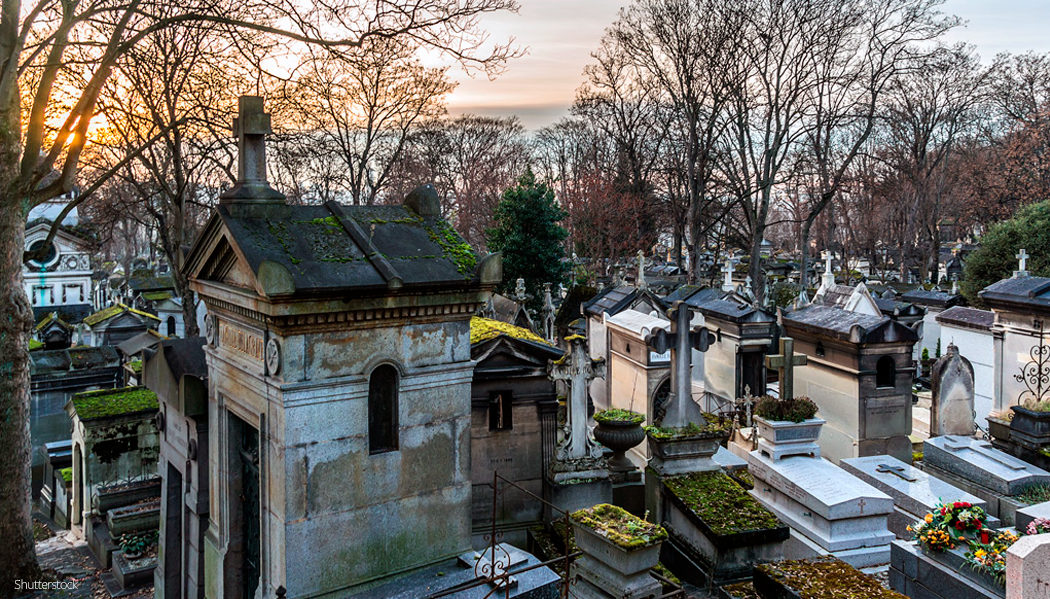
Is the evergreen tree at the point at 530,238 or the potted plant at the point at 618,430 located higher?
the evergreen tree at the point at 530,238

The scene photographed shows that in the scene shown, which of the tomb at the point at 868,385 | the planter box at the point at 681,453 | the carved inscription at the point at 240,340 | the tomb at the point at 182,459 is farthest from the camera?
the tomb at the point at 868,385

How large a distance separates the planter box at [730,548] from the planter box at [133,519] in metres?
6.45

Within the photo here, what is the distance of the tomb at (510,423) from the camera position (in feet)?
26.5

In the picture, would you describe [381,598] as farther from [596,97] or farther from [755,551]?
[596,97]

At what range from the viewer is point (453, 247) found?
5.41m

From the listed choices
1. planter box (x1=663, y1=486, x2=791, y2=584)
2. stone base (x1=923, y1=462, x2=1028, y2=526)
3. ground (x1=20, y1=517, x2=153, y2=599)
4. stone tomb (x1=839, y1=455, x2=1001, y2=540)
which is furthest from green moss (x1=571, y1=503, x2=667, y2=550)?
ground (x1=20, y1=517, x2=153, y2=599)

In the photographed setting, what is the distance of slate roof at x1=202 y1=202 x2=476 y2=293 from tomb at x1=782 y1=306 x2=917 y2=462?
791 cm

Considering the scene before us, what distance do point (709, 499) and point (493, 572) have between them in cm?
325

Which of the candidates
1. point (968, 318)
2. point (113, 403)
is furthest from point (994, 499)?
point (113, 403)

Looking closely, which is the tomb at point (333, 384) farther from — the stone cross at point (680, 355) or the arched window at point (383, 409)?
the stone cross at point (680, 355)

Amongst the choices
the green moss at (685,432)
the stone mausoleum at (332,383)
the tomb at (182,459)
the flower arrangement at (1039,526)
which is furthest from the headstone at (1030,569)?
the tomb at (182,459)

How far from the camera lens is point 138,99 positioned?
1457 cm

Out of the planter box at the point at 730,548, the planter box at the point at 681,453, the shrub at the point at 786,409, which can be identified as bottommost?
the planter box at the point at 730,548

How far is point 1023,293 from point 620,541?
10474mm
